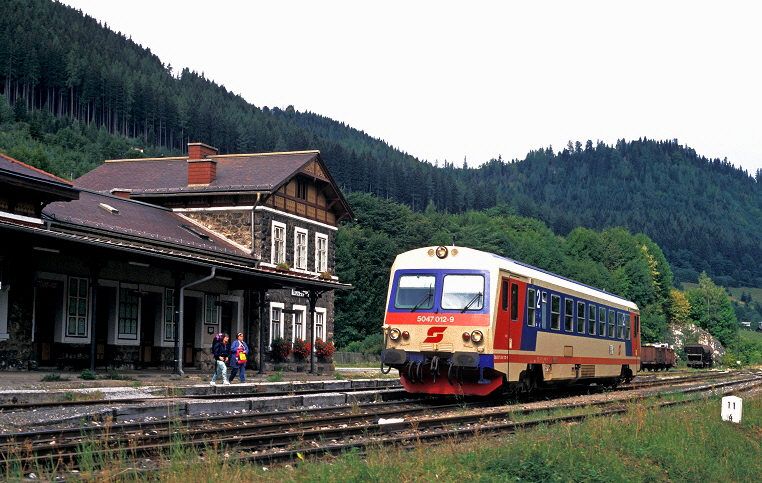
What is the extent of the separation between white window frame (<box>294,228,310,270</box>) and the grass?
21.8 metres

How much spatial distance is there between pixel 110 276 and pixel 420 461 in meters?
17.6

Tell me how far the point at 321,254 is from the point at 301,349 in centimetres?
472

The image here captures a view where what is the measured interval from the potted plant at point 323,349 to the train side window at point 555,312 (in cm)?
1700

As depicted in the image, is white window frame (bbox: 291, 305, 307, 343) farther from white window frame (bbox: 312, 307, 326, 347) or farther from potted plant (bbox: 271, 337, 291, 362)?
potted plant (bbox: 271, 337, 291, 362)

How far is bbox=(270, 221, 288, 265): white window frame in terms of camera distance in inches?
1272

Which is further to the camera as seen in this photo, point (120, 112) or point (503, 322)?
point (120, 112)

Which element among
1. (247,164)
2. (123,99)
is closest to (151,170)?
(247,164)

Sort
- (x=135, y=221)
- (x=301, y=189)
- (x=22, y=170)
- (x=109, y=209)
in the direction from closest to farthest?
(x=22, y=170)
(x=109, y=209)
(x=135, y=221)
(x=301, y=189)

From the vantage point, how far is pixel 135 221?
27.2 m

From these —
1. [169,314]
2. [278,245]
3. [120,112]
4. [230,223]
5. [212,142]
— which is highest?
[120,112]

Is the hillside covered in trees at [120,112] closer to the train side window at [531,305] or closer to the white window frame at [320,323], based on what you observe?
the white window frame at [320,323]

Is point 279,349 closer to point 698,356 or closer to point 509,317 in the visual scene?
point 509,317

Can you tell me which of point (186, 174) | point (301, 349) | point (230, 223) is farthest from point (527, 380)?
point (186, 174)

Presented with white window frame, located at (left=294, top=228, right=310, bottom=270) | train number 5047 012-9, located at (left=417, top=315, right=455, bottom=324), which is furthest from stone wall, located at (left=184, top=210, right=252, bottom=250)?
train number 5047 012-9, located at (left=417, top=315, right=455, bottom=324)
